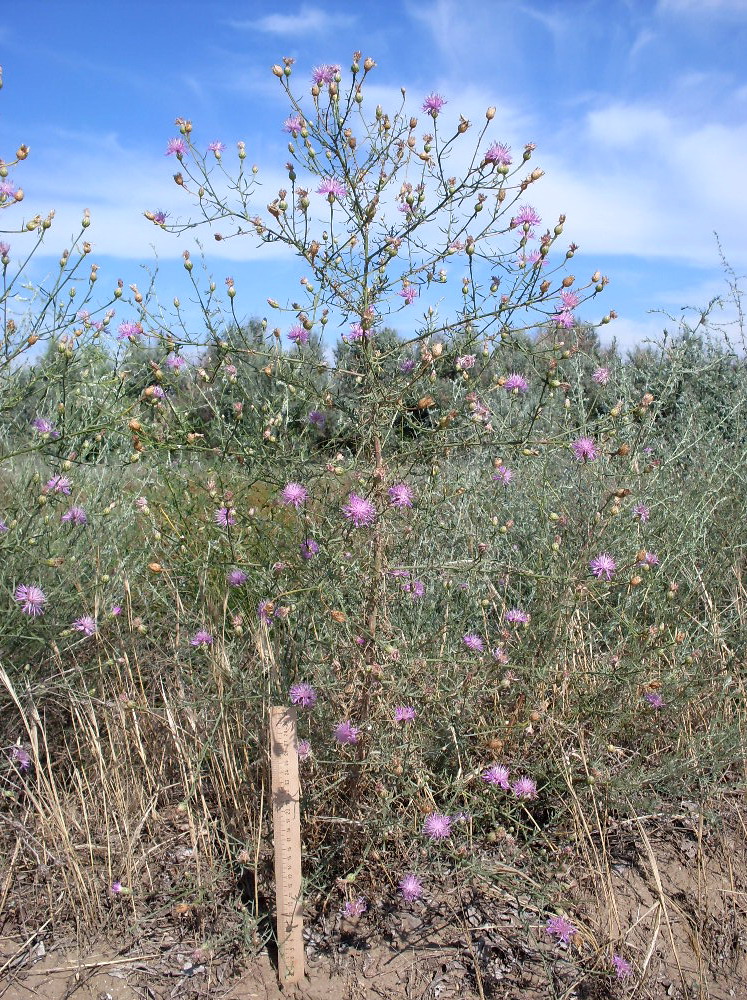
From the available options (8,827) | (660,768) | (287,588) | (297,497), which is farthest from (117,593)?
(660,768)

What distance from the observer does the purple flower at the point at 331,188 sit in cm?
198

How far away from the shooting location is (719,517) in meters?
3.89

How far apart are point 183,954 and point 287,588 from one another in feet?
3.29

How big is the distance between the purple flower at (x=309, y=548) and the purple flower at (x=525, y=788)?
0.88m

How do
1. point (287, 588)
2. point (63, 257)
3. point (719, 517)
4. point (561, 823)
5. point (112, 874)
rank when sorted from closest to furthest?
1. point (287, 588)
2. point (112, 874)
3. point (561, 823)
4. point (63, 257)
5. point (719, 517)

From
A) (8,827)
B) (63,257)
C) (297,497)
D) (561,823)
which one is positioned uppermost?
(63,257)

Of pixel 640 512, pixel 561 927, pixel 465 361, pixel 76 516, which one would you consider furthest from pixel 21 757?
pixel 640 512

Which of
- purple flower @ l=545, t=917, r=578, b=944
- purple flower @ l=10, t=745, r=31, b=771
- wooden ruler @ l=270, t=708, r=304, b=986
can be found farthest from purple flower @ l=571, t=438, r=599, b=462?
purple flower @ l=10, t=745, r=31, b=771

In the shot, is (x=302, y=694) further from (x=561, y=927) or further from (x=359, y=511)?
(x=561, y=927)

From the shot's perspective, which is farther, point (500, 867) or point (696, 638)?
point (696, 638)

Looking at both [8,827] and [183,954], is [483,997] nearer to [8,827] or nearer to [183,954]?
[183,954]

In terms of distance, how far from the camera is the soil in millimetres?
2078

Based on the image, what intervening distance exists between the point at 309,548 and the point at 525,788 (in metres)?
0.92

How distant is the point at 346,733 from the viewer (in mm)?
2100
